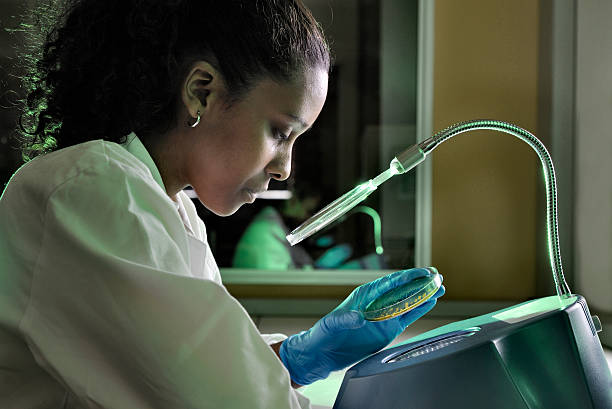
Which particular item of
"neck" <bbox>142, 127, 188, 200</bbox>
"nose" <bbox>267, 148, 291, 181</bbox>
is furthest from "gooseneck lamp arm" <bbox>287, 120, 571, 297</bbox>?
"neck" <bbox>142, 127, 188, 200</bbox>

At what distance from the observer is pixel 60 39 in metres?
0.87

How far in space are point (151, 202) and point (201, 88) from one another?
0.25 meters

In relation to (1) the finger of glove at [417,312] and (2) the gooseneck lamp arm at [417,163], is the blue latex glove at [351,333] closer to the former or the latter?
(1) the finger of glove at [417,312]

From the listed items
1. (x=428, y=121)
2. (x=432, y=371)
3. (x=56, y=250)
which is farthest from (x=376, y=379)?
(x=428, y=121)

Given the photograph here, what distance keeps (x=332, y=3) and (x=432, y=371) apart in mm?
1534

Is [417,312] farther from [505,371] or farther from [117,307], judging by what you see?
[117,307]

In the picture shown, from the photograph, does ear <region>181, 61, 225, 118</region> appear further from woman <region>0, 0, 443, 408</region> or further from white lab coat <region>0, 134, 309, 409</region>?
white lab coat <region>0, 134, 309, 409</region>

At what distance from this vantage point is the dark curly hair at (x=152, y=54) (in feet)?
2.56

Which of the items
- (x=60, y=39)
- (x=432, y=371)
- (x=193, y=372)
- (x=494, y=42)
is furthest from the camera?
(x=494, y=42)

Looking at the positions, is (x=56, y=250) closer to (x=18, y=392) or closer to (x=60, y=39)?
(x=18, y=392)

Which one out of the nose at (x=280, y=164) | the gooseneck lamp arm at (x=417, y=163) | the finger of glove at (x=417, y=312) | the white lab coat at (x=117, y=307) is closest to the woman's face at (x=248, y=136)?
the nose at (x=280, y=164)

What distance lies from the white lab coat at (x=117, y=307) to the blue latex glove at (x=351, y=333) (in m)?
0.31

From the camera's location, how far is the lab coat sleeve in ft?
1.80

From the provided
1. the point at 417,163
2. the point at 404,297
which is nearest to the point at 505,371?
the point at 404,297
